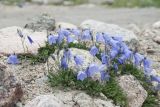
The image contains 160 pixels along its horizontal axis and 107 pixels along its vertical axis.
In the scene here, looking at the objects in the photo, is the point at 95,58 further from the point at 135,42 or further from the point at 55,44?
the point at 135,42

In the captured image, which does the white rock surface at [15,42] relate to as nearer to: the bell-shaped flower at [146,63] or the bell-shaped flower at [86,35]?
the bell-shaped flower at [86,35]

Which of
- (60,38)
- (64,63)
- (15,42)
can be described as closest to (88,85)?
(64,63)

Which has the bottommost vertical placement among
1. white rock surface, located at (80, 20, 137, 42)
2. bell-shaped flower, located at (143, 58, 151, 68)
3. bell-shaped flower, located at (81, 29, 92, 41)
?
white rock surface, located at (80, 20, 137, 42)

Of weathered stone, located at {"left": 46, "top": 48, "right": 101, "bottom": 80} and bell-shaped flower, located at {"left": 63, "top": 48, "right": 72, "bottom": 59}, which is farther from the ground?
bell-shaped flower, located at {"left": 63, "top": 48, "right": 72, "bottom": 59}

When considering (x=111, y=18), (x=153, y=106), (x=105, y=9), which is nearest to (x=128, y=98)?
(x=153, y=106)

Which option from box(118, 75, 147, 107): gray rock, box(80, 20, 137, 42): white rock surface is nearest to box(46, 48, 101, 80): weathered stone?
box(118, 75, 147, 107): gray rock

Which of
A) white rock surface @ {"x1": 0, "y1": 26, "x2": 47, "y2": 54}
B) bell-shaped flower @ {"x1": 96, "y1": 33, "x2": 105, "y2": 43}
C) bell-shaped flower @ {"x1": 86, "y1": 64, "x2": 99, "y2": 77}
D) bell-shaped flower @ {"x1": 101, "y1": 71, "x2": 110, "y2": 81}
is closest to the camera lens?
bell-shaped flower @ {"x1": 86, "y1": 64, "x2": 99, "y2": 77}

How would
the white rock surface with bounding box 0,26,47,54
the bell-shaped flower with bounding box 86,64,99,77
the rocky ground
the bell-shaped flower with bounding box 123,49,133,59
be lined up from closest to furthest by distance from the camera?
the rocky ground, the bell-shaped flower with bounding box 86,64,99,77, the bell-shaped flower with bounding box 123,49,133,59, the white rock surface with bounding box 0,26,47,54

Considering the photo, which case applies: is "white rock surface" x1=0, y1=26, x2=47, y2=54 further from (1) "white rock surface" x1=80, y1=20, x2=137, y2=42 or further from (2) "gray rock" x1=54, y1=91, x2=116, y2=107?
(1) "white rock surface" x1=80, y1=20, x2=137, y2=42

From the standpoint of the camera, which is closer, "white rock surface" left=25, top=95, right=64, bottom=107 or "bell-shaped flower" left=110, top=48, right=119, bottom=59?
"white rock surface" left=25, top=95, right=64, bottom=107

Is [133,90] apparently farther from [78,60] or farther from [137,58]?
[78,60]
